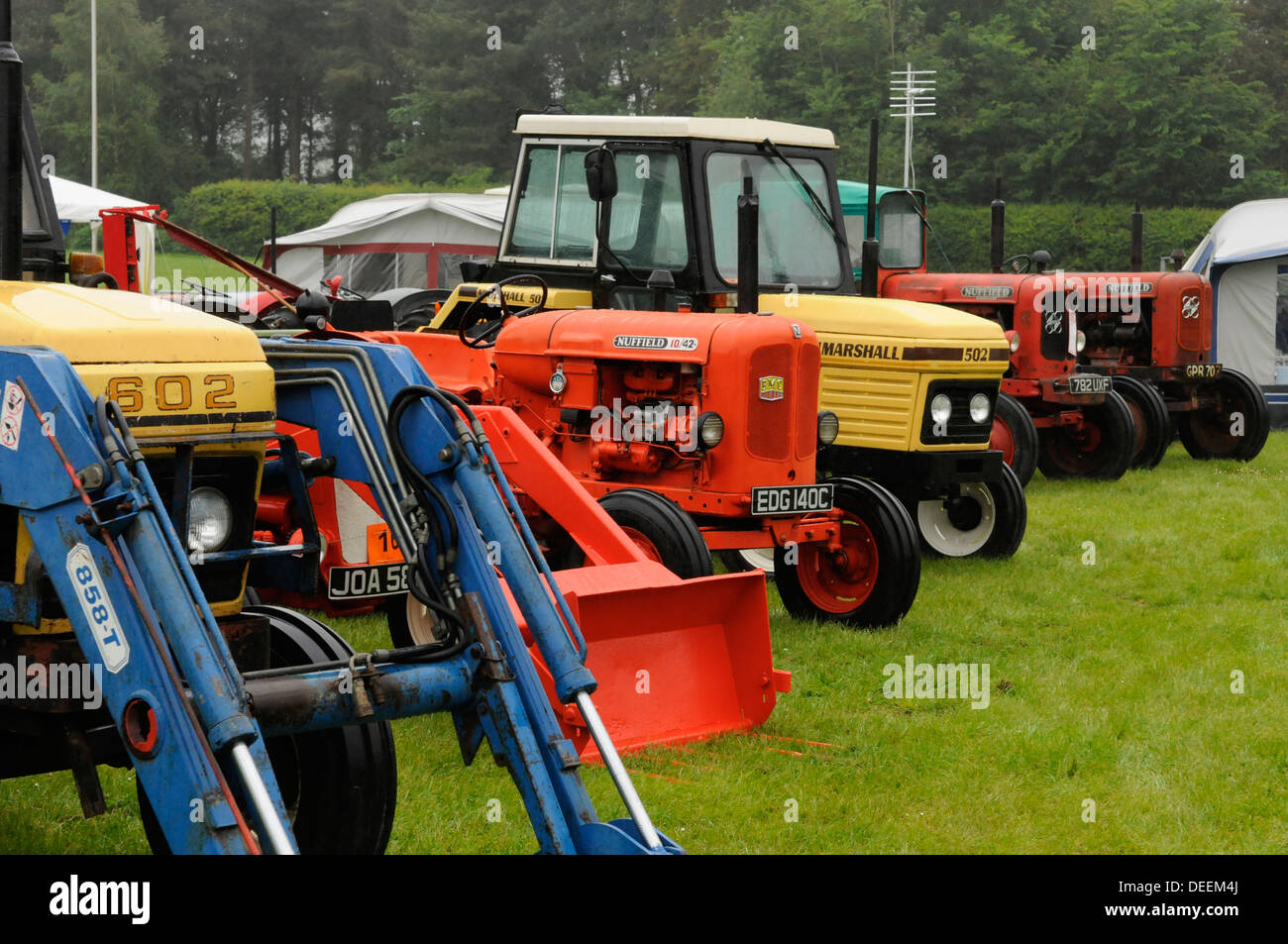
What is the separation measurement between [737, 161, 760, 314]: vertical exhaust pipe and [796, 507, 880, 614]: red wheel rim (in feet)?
3.95

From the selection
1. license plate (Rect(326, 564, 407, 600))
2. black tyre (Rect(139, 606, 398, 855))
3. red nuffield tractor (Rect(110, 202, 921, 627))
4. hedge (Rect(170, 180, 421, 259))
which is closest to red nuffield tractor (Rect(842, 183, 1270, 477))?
red nuffield tractor (Rect(110, 202, 921, 627))

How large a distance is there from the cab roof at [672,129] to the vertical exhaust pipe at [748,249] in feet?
3.26

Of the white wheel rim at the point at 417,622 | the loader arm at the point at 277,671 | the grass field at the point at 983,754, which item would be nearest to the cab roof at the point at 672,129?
the grass field at the point at 983,754

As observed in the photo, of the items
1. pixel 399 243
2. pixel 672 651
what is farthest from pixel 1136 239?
pixel 399 243

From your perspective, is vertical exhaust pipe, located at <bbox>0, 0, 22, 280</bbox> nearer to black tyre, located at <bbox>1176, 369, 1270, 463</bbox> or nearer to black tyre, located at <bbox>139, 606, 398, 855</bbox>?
black tyre, located at <bbox>139, 606, 398, 855</bbox>

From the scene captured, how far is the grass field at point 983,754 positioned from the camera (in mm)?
4824

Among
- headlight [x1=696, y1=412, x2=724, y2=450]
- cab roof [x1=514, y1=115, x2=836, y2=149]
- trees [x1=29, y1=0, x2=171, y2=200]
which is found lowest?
headlight [x1=696, y1=412, x2=724, y2=450]

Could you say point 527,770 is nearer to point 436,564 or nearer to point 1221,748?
point 436,564

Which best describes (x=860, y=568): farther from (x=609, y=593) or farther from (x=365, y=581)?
(x=365, y=581)

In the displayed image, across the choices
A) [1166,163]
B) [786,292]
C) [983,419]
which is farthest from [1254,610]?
[1166,163]

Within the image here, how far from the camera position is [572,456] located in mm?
7750

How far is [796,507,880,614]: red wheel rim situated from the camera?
761cm

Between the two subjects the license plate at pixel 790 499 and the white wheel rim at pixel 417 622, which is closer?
the white wheel rim at pixel 417 622

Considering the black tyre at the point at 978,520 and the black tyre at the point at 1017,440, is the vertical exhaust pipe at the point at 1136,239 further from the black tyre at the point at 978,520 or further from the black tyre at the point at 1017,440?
the black tyre at the point at 978,520
